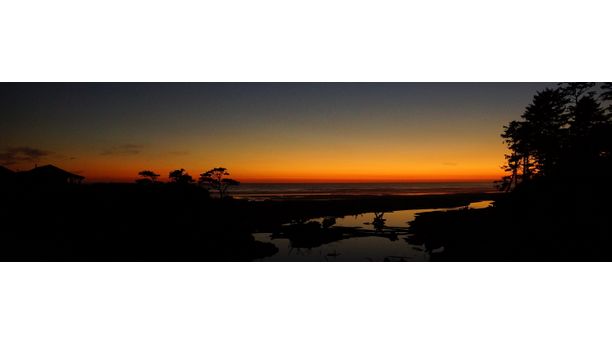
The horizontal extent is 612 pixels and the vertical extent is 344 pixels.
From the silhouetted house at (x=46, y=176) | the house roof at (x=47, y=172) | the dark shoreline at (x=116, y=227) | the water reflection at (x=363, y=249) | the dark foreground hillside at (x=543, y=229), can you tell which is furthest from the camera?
the house roof at (x=47, y=172)

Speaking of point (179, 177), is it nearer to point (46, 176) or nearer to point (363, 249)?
point (46, 176)

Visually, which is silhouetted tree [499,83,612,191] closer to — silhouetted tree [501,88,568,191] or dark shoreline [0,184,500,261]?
silhouetted tree [501,88,568,191]

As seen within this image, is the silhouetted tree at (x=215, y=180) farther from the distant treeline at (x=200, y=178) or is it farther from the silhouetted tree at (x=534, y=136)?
the silhouetted tree at (x=534, y=136)

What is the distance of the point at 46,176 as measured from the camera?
22203mm

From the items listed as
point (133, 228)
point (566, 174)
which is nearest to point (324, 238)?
point (133, 228)

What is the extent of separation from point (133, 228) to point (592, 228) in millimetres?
19253

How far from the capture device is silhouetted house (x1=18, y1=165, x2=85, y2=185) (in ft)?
66.5

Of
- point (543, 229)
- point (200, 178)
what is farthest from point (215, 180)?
point (543, 229)

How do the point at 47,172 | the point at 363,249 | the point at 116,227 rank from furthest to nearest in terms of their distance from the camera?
1. the point at 47,172
2. the point at 363,249
3. the point at 116,227

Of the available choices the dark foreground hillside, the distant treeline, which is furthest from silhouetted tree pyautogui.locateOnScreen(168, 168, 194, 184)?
the dark foreground hillside

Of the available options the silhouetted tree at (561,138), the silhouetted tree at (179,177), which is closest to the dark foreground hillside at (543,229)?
the silhouetted tree at (561,138)

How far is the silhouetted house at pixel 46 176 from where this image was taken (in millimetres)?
20281

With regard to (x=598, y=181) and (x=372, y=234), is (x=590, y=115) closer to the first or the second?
(x=598, y=181)

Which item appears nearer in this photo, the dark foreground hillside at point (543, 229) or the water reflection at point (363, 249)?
the dark foreground hillside at point (543, 229)
